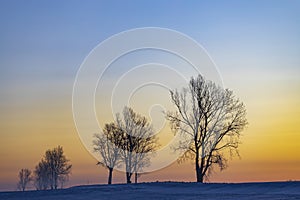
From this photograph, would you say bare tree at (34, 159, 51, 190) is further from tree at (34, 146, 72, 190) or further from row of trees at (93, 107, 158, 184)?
row of trees at (93, 107, 158, 184)

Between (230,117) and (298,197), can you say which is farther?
(230,117)

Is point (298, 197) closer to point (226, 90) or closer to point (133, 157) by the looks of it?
point (226, 90)

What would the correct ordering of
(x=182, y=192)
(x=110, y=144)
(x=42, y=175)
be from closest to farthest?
(x=182, y=192) < (x=110, y=144) < (x=42, y=175)

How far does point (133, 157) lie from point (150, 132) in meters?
4.57

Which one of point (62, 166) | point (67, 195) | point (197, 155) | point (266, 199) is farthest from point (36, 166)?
point (266, 199)

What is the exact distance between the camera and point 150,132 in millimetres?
82375

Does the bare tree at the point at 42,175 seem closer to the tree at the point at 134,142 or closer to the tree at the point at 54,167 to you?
the tree at the point at 54,167

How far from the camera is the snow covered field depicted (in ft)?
129

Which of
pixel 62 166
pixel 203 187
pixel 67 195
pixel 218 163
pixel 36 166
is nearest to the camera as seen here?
pixel 67 195

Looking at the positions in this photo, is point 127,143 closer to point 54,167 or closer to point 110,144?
point 110,144

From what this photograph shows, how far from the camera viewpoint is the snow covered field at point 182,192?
39.2m

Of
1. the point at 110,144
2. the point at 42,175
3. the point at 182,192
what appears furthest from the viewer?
the point at 42,175

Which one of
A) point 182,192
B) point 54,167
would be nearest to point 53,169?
point 54,167

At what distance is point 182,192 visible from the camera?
→ 45062 millimetres
